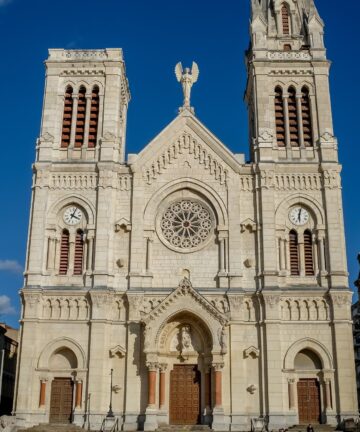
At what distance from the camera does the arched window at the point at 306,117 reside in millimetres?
33938

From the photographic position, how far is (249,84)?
122 feet

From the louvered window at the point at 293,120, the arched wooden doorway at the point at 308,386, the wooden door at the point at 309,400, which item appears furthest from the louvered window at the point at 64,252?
the louvered window at the point at 293,120

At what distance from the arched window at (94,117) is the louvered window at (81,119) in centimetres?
49

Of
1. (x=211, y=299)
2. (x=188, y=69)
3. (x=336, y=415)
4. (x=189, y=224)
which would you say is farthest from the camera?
(x=188, y=69)

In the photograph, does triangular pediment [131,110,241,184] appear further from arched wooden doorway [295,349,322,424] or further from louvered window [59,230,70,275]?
arched wooden doorway [295,349,322,424]

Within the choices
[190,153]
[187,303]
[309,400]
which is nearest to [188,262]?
[187,303]

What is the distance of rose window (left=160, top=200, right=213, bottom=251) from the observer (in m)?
31.9

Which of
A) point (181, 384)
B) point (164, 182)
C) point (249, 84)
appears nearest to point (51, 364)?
point (181, 384)

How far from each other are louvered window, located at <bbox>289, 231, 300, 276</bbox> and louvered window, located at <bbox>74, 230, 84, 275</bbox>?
452 inches

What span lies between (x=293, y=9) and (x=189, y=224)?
1641 cm

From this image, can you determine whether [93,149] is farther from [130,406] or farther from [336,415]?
[336,415]

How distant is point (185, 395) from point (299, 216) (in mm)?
11461

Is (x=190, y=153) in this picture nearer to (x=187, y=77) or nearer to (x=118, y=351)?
(x=187, y=77)

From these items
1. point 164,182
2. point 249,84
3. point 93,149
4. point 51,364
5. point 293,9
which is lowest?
point 51,364
